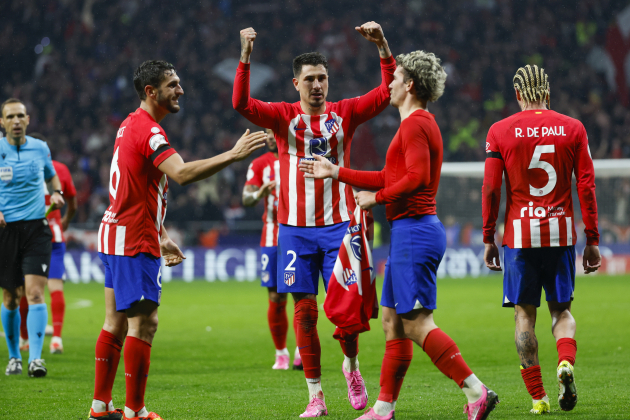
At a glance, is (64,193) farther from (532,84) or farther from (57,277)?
(532,84)

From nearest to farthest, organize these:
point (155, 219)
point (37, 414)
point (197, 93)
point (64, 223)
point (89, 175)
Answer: point (155, 219) → point (37, 414) → point (64, 223) → point (89, 175) → point (197, 93)

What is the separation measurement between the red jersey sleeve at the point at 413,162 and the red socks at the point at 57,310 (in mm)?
5652

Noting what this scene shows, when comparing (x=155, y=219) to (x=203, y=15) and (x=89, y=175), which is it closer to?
(x=89, y=175)

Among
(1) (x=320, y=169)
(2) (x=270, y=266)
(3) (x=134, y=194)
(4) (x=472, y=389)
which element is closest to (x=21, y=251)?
(2) (x=270, y=266)

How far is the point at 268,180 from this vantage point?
26.4 feet

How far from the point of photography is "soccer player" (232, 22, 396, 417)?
5.11 meters

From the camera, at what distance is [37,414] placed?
194 inches

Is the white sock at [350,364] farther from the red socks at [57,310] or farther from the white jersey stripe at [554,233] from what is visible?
the red socks at [57,310]

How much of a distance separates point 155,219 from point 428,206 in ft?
5.56

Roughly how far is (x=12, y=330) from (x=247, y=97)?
141 inches

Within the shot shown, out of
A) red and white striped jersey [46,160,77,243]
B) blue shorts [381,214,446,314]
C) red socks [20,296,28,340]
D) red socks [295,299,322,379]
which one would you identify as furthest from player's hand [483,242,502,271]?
red socks [20,296,28,340]

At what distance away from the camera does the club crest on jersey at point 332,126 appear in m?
5.29

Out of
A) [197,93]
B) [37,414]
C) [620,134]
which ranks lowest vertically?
[37,414]

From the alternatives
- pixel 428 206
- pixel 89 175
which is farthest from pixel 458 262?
pixel 428 206
